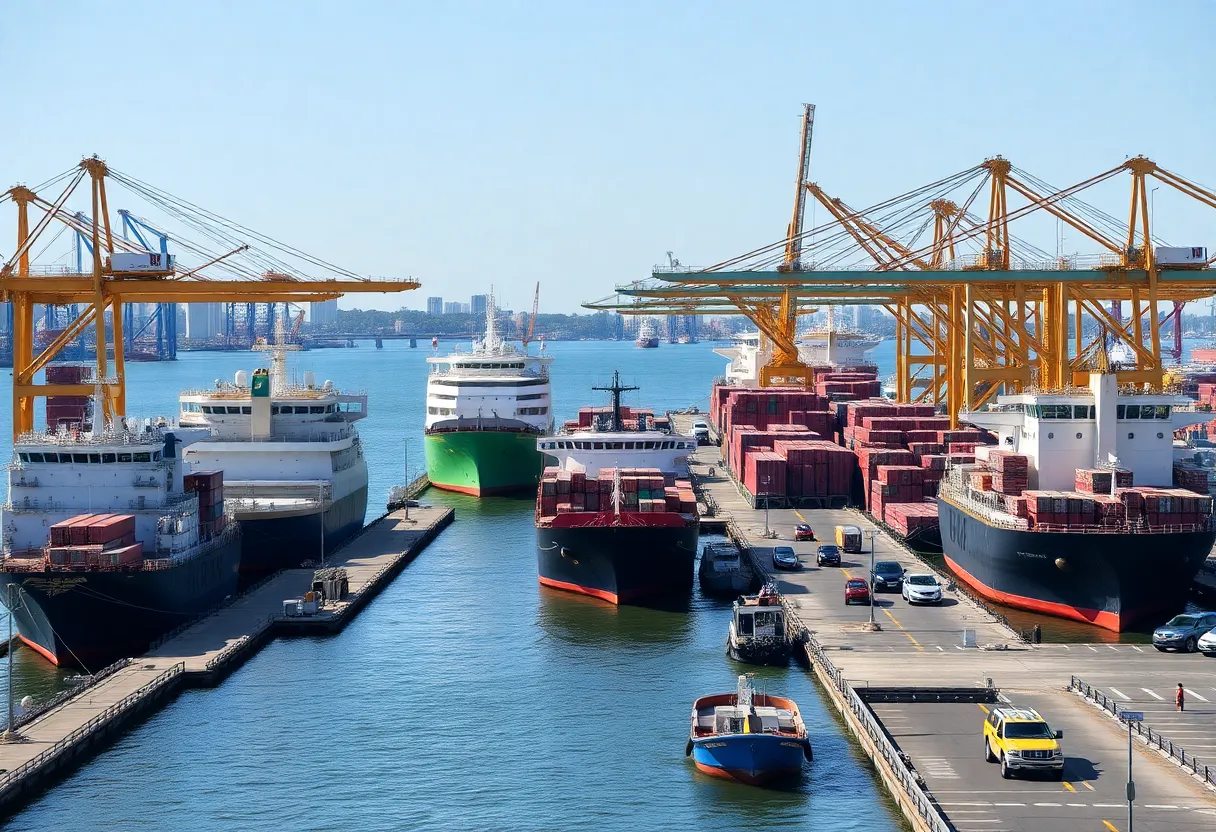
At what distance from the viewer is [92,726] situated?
36.2 metres

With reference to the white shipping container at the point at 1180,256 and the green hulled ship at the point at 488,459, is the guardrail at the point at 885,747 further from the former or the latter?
the green hulled ship at the point at 488,459

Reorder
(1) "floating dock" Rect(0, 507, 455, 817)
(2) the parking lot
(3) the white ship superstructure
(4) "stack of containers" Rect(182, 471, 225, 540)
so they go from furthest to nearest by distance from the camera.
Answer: (3) the white ship superstructure
(4) "stack of containers" Rect(182, 471, 225, 540)
(1) "floating dock" Rect(0, 507, 455, 817)
(2) the parking lot

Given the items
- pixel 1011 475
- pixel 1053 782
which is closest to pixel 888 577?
pixel 1011 475

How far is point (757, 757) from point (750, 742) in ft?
1.16

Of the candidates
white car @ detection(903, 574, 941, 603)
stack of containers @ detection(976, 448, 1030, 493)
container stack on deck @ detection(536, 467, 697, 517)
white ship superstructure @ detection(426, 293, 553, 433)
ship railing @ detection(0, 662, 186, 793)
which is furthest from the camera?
white ship superstructure @ detection(426, 293, 553, 433)

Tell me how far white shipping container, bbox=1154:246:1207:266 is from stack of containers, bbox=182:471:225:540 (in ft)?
134

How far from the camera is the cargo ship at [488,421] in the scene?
3460 inches

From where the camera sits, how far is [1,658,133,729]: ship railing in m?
36.7

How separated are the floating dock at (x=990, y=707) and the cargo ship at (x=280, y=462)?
19.5m

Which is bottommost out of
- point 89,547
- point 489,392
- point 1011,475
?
point 89,547

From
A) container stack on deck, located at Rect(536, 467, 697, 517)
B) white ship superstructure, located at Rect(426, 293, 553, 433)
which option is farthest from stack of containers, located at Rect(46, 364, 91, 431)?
container stack on deck, located at Rect(536, 467, 697, 517)

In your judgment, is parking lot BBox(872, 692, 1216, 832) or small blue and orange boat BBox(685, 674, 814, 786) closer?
parking lot BBox(872, 692, 1216, 832)

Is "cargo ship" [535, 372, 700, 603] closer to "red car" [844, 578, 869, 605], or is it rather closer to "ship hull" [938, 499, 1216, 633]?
"red car" [844, 578, 869, 605]

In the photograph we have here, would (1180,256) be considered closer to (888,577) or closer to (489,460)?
(888,577)
